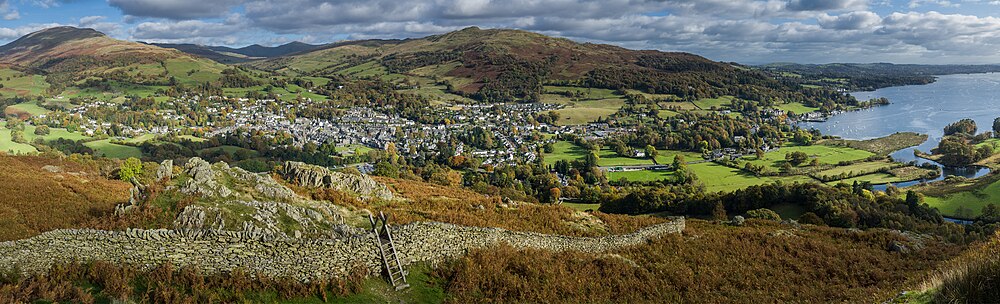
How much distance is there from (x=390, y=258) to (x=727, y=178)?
7872 centimetres

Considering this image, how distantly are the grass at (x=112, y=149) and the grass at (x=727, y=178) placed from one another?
326ft

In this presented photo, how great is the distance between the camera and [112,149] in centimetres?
9062

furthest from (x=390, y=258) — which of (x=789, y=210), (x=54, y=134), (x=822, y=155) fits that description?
(x=54, y=134)

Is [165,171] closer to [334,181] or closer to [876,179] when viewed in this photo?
[334,181]

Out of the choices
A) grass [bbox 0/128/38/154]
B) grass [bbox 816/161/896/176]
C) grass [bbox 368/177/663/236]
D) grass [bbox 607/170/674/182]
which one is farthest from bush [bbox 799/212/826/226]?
grass [bbox 0/128/38/154]

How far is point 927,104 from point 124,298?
26091 cm

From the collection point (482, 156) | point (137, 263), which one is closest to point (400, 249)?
point (137, 263)

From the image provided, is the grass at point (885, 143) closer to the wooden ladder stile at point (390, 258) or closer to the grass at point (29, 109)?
the wooden ladder stile at point (390, 258)

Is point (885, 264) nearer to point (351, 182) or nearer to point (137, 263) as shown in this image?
point (351, 182)

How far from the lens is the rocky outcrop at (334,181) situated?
938 inches

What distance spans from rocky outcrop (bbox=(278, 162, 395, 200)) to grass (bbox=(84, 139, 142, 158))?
270ft

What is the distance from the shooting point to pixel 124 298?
10.3 m

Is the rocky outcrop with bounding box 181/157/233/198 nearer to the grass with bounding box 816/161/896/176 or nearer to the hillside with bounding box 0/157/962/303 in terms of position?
the hillside with bounding box 0/157/962/303

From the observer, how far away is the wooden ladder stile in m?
13.4
